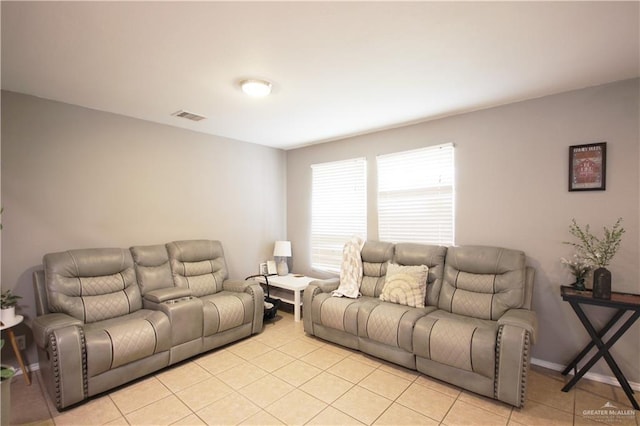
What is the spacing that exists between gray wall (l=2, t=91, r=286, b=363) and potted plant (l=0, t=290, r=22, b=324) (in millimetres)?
198

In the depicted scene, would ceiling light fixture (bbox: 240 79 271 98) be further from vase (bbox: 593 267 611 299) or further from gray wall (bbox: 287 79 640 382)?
vase (bbox: 593 267 611 299)

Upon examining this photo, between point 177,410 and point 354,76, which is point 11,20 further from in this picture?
point 177,410

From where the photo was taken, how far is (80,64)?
2266 millimetres

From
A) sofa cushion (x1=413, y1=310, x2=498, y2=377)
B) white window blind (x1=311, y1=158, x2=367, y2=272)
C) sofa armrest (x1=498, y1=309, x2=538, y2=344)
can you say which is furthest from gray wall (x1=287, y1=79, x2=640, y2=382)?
white window blind (x1=311, y1=158, x2=367, y2=272)

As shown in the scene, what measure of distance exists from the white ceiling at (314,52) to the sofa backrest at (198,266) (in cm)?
161

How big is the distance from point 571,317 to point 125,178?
186 inches

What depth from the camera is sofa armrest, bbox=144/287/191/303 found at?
9.95 feet

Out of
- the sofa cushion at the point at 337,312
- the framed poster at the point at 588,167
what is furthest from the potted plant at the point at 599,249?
the sofa cushion at the point at 337,312

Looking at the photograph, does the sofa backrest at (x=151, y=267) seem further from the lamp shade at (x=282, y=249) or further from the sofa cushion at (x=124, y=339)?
the lamp shade at (x=282, y=249)

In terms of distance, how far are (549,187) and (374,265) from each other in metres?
1.93

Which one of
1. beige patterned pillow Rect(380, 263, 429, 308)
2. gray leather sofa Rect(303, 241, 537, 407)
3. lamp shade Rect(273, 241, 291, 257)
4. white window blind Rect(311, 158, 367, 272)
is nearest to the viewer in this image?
gray leather sofa Rect(303, 241, 537, 407)

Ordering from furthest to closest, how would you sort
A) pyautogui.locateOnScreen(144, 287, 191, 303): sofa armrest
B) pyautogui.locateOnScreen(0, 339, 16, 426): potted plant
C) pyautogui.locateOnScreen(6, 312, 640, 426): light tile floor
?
pyautogui.locateOnScreen(144, 287, 191, 303): sofa armrest, pyautogui.locateOnScreen(6, 312, 640, 426): light tile floor, pyautogui.locateOnScreen(0, 339, 16, 426): potted plant

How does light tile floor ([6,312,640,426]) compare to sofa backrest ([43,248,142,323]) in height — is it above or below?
below

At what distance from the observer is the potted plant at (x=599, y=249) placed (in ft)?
7.70
